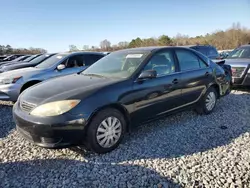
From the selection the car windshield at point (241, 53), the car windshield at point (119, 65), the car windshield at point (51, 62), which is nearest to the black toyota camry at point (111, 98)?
the car windshield at point (119, 65)

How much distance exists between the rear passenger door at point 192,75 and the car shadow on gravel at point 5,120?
3421 millimetres

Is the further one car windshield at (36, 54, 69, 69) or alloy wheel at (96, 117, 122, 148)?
car windshield at (36, 54, 69, 69)

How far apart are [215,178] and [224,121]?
222 centimetres

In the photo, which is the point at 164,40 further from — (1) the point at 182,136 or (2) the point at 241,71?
(1) the point at 182,136

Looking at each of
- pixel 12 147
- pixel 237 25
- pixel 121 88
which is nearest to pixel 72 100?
pixel 121 88

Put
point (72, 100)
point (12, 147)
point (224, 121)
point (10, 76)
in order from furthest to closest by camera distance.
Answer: point (10, 76), point (224, 121), point (12, 147), point (72, 100)

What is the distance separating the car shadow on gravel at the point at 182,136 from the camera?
3.25 metres

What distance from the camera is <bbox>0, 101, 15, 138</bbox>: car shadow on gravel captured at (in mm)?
4238

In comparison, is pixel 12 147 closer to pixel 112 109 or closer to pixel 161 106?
pixel 112 109

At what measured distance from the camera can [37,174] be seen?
279 cm

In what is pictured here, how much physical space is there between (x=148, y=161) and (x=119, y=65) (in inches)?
71.3

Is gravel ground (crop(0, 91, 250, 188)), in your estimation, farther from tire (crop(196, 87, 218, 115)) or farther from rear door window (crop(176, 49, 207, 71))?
rear door window (crop(176, 49, 207, 71))

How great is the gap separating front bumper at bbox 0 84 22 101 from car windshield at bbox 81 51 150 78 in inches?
93.7

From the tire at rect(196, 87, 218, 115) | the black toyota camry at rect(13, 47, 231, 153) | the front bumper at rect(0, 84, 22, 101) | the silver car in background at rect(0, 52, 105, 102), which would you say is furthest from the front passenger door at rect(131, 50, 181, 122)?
the front bumper at rect(0, 84, 22, 101)
